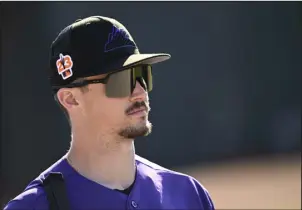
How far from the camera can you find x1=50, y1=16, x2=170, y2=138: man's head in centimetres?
245

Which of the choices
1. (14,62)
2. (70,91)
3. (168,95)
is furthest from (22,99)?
(70,91)

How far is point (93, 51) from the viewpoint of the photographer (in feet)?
8.03

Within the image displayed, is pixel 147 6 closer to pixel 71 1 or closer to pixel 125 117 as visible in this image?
pixel 71 1

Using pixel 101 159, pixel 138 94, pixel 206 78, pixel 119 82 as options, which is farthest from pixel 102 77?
pixel 206 78

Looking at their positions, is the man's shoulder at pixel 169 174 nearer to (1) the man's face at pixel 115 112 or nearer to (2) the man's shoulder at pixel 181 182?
(2) the man's shoulder at pixel 181 182

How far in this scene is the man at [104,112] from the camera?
244 cm

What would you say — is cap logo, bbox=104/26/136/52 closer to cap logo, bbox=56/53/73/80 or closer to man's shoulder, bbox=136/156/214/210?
cap logo, bbox=56/53/73/80

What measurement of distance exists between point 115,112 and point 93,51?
10.5 inches

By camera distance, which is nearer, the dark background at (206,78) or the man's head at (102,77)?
the man's head at (102,77)

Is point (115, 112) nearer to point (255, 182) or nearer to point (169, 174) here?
point (169, 174)

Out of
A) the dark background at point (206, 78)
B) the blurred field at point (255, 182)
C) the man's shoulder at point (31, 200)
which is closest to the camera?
the man's shoulder at point (31, 200)

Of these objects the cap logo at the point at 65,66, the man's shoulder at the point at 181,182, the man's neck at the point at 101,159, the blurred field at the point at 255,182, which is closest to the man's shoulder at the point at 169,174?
the man's shoulder at the point at 181,182

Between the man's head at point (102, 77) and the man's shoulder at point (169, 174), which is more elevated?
the man's head at point (102, 77)

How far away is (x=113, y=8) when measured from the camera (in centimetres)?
1187
